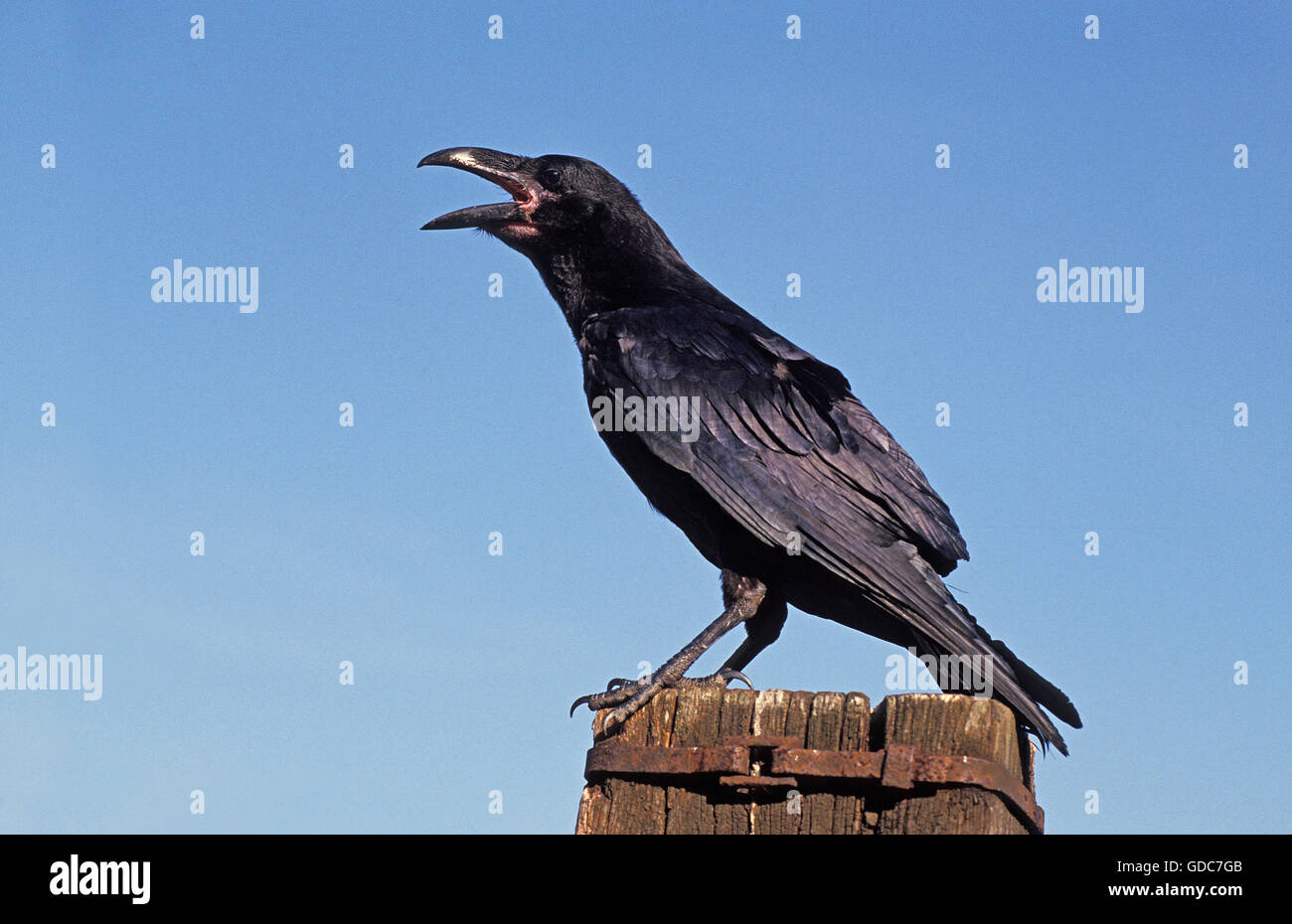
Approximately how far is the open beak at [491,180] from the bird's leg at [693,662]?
2448 millimetres

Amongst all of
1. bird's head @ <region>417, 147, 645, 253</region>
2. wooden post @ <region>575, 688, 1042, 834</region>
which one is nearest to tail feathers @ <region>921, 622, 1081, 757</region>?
wooden post @ <region>575, 688, 1042, 834</region>

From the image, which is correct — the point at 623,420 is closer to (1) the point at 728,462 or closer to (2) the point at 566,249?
(1) the point at 728,462

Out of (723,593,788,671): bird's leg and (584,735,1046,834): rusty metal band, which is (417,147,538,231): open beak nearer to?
(723,593,788,671): bird's leg

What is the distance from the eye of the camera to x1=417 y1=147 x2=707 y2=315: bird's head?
6230mm

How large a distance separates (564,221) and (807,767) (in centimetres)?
412

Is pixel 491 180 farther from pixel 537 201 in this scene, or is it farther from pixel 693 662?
pixel 693 662

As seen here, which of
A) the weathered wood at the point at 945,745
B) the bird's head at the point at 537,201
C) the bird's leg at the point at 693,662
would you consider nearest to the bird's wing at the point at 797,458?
the bird's leg at the point at 693,662

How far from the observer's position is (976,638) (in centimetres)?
417

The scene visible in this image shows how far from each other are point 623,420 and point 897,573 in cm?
131

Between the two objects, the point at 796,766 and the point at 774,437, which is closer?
the point at 796,766

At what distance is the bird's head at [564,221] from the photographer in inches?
245

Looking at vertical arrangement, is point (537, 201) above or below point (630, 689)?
above

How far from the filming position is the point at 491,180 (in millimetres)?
6414

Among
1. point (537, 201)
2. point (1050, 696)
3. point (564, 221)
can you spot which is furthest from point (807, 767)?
point (537, 201)
